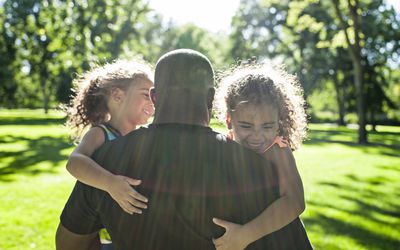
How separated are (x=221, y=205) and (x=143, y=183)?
1.23 feet

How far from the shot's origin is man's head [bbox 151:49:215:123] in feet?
6.08

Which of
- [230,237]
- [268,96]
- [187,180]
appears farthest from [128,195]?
[268,96]

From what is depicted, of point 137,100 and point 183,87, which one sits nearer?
point 183,87

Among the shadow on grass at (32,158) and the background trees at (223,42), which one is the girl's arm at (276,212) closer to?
the shadow on grass at (32,158)

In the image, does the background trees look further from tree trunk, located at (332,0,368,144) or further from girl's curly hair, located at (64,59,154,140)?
girl's curly hair, located at (64,59,154,140)

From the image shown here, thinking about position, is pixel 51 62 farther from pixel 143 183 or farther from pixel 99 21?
pixel 143 183

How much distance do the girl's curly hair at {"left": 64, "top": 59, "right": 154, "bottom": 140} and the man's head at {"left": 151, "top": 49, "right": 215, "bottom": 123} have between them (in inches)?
64.0

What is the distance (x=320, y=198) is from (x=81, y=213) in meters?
7.44

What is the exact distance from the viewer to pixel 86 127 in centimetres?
392

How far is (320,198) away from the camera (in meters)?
9.01

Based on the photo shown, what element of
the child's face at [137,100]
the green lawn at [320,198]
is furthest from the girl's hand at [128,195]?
the green lawn at [320,198]

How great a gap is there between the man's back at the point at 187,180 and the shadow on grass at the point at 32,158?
9.84 meters

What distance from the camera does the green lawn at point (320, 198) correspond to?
628 cm

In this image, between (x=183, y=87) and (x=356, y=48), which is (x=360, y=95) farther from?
(x=183, y=87)
